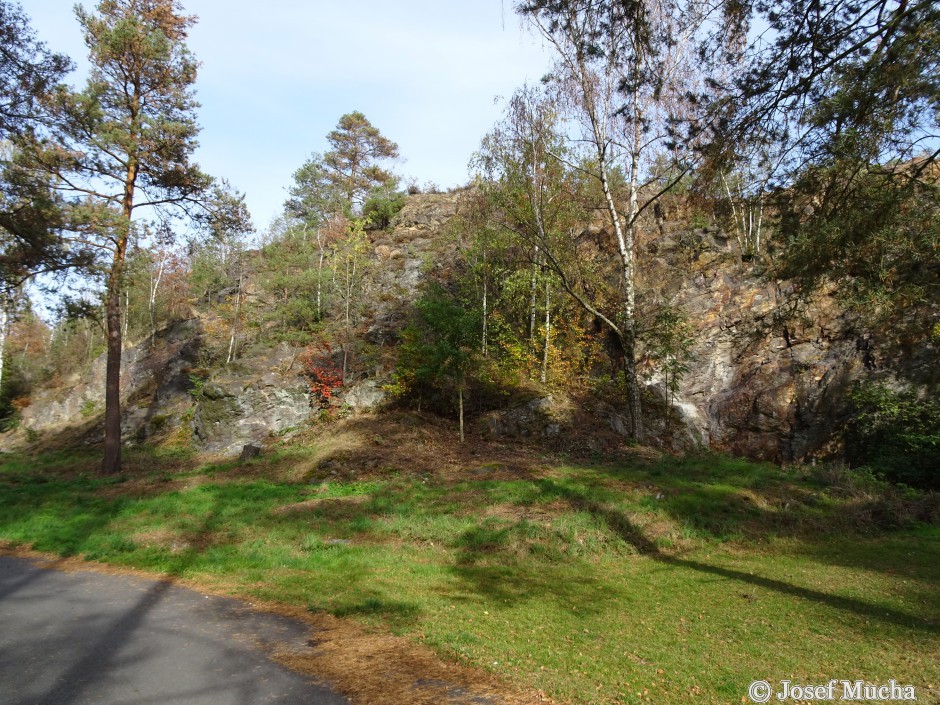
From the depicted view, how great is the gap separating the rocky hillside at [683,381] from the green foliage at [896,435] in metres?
0.71

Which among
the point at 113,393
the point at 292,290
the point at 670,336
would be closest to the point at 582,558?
the point at 670,336

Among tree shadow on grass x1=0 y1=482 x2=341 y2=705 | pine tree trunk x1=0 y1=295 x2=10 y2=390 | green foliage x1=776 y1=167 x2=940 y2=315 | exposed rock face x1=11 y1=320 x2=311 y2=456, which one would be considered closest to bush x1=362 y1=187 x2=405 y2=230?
exposed rock face x1=11 y1=320 x2=311 y2=456

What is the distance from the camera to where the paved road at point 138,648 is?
4.55m

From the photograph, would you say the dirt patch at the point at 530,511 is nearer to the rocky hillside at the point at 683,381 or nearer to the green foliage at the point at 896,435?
the rocky hillside at the point at 683,381

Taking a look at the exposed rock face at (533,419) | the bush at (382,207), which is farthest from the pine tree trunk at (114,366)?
the bush at (382,207)

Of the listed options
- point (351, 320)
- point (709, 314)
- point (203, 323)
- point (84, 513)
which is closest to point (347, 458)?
point (84, 513)

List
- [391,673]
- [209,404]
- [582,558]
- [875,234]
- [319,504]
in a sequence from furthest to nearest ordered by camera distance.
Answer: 1. [209,404]
2. [319,504]
3. [582,558]
4. [875,234]
5. [391,673]

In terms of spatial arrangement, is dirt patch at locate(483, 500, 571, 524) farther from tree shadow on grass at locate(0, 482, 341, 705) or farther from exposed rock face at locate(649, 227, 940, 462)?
exposed rock face at locate(649, 227, 940, 462)

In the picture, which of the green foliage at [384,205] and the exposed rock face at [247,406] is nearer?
the exposed rock face at [247,406]

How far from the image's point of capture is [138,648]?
554 centimetres

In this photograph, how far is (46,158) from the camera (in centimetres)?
1505

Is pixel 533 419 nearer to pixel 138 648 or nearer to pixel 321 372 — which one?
pixel 321 372

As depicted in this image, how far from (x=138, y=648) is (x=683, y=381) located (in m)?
18.4

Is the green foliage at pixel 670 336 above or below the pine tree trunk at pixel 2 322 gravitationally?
below
